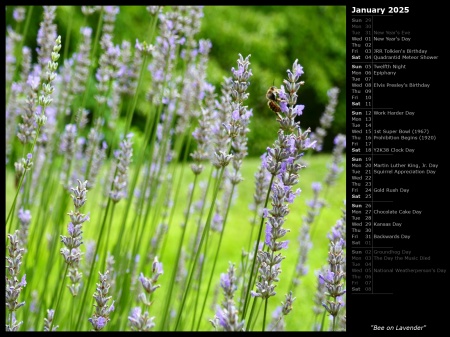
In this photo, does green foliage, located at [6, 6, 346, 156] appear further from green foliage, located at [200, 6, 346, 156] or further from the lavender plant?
the lavender plant

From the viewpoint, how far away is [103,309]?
113 cm

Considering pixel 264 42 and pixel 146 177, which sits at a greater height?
pixel 264 42

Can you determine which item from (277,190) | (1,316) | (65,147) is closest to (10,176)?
(65,147)

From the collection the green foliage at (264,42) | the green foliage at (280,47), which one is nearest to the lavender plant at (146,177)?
the green foliage at (264,42)

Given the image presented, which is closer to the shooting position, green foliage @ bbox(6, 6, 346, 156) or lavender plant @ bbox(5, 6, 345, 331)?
lavender plant @ bbox(5, 6, 345, 331)

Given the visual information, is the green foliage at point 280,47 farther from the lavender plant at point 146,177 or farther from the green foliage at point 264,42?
the lavender plant at point 146,177

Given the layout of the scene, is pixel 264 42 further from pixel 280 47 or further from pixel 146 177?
pixel 146 177

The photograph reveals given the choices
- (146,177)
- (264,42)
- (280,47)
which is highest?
(280,47)

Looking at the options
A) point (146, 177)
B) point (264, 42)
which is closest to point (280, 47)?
point (264, 42)

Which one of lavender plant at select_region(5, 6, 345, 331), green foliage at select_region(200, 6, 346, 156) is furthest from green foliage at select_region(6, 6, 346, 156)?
lavender plant at select_region(5, 6, 345, 331)

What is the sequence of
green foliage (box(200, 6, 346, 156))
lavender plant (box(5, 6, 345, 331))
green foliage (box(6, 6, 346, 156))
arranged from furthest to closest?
green foliage (box(200, 6, 346, 156)) → green foliage (box(6, 6, 346, 156)) → lavender plant (box(5, 6, 345, 331))

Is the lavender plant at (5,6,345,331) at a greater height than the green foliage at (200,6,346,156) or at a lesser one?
lesser
